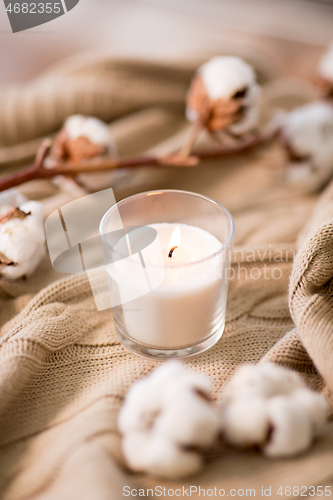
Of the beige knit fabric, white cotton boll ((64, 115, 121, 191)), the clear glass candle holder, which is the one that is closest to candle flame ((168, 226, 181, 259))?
the clear glass candle holder

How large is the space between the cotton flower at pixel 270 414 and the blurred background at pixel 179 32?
82cm

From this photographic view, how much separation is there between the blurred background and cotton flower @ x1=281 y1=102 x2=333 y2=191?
1.10ft

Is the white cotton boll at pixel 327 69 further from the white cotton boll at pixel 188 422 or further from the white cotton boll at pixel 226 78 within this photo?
the white cotton boll at pixel 188 422

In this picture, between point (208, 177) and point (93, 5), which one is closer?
point (208, 177)

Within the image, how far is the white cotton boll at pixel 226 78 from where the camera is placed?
24.7 inches

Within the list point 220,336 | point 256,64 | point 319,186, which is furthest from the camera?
point 256,64

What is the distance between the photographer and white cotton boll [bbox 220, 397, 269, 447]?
299mm

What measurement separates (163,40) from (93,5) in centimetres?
36

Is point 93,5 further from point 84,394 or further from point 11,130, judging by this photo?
point 84,394

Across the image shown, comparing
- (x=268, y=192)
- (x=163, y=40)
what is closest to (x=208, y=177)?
(x=268, y=192)

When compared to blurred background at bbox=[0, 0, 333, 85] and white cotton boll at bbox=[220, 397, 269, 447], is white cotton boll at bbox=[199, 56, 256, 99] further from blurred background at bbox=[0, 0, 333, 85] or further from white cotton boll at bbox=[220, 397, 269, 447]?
white cotton boll at bbox=[220, 397, 269, 447]

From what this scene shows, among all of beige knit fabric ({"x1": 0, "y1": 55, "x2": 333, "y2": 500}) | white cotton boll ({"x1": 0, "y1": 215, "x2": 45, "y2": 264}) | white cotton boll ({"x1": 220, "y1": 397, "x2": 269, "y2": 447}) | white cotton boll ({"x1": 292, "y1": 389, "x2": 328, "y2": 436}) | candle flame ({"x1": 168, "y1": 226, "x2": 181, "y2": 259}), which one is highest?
white cotton boll ({"x1": 0, "y1": 215, "x2": 45, "y2": 264})

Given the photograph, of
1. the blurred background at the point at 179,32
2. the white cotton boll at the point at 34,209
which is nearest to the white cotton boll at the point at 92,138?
the white cotton boll at the point at 34,209

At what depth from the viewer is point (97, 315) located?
1.66 ft
